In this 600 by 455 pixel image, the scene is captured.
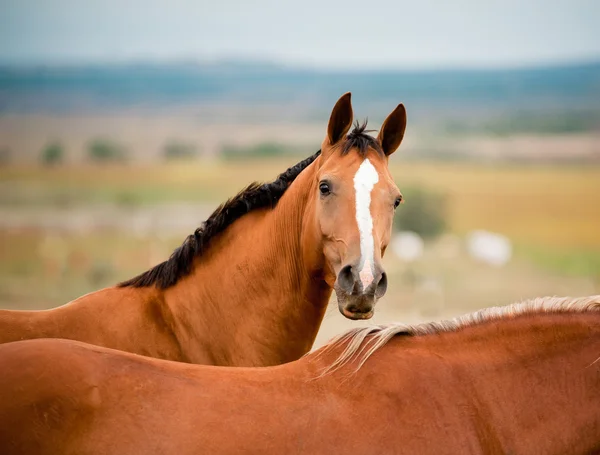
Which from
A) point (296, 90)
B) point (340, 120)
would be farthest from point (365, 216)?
point (296, 90)

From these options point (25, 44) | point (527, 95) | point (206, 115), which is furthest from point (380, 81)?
point (25, 44)

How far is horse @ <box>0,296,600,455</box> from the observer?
11.3 ft

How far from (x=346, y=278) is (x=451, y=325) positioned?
64 cm

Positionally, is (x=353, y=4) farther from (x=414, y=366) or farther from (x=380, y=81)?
(x=414, y=366)

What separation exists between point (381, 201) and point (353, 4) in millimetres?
191282

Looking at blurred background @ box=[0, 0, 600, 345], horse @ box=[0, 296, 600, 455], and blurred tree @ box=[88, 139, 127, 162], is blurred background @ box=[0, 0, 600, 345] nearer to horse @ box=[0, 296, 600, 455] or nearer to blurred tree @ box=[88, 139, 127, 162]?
blurred tree @ box=[88, 139, 127, 162]

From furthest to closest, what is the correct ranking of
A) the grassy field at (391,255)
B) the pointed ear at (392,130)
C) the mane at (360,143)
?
the grassy field at (391,255), the pointed ear at (392,130), the mane at (360,143)

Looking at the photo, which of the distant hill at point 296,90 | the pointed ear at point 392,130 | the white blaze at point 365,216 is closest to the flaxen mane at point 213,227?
the pointed ear at point 392,130

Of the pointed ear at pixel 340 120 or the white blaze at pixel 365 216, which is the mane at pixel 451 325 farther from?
the pointed ear at pixel 340 120

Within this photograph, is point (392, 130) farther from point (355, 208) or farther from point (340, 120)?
point (355, 208)

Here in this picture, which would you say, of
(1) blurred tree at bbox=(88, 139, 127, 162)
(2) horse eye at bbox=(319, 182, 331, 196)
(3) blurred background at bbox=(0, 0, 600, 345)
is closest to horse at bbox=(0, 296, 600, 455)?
(2) horse eye at bbox=(319, 182, 331, 196)

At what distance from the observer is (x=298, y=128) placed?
98000 millimetres

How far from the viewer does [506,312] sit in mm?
4055

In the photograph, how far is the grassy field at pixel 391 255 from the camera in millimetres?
21828
